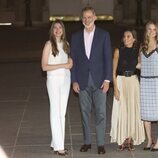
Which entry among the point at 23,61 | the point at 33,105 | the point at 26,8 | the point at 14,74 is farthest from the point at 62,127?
the point at 26,8

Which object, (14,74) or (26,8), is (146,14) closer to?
(26,8)

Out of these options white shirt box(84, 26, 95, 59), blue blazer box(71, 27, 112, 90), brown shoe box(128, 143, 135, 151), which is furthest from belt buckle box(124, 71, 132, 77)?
brown shoe box(128, 143, 135, 151)

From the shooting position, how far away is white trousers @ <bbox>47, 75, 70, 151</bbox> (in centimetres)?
728

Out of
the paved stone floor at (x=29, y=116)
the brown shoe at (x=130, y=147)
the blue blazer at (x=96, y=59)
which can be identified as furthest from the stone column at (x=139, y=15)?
the blue blazer at (x=96, y=59)

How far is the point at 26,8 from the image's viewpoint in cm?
2972

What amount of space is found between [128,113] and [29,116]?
10.3 ft

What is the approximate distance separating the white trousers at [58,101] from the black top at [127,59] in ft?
2.57

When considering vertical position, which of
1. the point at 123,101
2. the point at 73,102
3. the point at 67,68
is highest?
the point at 67,68

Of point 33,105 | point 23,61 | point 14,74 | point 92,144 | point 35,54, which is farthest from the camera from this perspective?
point 35,54

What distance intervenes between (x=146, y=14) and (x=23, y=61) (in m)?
14.4

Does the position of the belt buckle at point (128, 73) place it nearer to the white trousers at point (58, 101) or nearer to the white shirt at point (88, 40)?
the white shirt at point (88, 40)

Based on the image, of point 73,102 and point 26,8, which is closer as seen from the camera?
point 73,102

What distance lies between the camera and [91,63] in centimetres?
718

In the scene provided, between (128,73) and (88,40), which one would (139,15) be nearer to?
(128,73)
